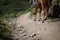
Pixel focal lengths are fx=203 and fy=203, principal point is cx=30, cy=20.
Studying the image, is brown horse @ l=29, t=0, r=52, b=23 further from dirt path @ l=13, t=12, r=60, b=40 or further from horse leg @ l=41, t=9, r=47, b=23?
dirt path @ l=13, t=12, r=60, b=40

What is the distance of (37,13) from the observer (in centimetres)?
810

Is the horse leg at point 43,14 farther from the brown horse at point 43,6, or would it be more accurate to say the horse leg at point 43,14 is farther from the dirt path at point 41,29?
the dirt path at point 41,29

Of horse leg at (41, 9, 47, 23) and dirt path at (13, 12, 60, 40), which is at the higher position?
horse leg at (41, 9, 47, 23)

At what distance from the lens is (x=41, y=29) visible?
675cm

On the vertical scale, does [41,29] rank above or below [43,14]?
below

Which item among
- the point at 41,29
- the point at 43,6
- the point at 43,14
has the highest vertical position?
the point at 43,6

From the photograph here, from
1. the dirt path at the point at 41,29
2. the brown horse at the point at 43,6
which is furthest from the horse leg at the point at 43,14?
the dirt path at the point at 41,29

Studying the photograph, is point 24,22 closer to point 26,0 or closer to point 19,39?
point 19,39

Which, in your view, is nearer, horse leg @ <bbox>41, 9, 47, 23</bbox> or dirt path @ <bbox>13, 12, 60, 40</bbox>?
dirt path @ <bbox>13, 12, 60, 40</bbox>

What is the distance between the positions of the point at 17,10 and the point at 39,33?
10.7 feet

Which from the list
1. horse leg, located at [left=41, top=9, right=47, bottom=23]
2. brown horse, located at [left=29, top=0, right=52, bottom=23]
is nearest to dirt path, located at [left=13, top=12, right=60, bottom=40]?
horse leg, located at [left=41, top=9, right=47, bottom=23]

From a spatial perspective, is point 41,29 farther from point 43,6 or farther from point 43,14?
point 43,6

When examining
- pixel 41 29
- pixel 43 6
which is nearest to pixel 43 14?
pixel 43 6

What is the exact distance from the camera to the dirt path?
6.18 meters
